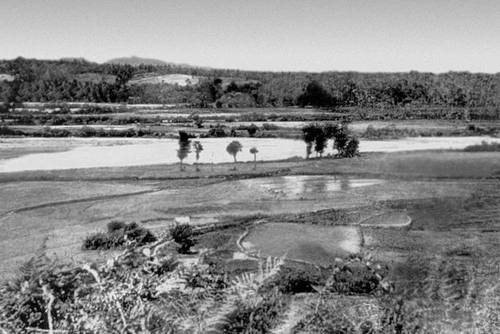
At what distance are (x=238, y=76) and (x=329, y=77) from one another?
3640cm

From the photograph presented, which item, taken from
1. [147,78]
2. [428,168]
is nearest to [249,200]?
[428,168]

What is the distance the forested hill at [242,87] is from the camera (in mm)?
121000

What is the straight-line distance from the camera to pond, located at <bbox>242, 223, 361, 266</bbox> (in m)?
29.6

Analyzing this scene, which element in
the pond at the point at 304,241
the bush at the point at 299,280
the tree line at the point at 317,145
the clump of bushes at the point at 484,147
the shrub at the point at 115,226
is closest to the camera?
the bush at the point at 299,280

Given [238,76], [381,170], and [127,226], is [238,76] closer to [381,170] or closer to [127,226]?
[381,170]

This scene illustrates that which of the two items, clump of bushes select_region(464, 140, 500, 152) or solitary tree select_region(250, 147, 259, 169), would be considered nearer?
solitary tree select_region(250, 147, 259, 169)

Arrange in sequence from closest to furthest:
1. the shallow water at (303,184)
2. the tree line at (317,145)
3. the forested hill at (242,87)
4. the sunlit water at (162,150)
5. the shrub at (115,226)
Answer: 1. the shrub at (115,226)
2. the shallow water at (303,184)
3. the sunlit water at (162,150)
4. the tree line at (317,145)
5. the forested hill at (242,87)

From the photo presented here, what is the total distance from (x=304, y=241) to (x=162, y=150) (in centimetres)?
3724

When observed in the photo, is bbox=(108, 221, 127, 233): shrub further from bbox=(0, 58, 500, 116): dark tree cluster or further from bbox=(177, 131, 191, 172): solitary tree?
bbox=(0, 58, 500, 116): dark tree cluster

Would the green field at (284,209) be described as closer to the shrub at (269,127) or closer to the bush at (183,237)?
the bush at (183,237)

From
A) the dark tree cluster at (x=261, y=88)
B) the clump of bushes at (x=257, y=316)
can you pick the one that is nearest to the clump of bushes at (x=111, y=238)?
the clump of bushes at (x=257, y=316)

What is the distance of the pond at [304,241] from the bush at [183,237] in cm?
280

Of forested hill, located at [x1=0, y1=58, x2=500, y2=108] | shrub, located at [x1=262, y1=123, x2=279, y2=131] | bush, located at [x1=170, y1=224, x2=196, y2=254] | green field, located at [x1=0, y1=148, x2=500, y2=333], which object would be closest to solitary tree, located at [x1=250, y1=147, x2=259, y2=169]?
green field, located at [x1=0, y1=148, x2=500, y2=333]

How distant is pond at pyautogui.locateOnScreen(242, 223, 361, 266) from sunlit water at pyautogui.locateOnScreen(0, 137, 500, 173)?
25.7 meters
